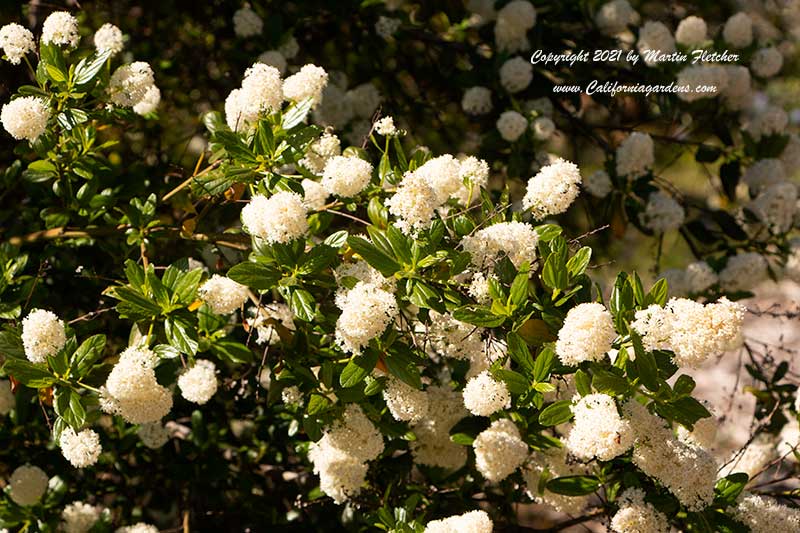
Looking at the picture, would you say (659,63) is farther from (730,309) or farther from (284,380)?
(284,380)

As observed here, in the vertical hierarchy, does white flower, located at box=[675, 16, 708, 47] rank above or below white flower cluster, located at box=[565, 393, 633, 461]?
below

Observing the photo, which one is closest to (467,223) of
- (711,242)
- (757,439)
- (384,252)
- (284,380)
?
(384,252)

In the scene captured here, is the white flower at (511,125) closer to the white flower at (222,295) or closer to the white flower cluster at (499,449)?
the white flower cluster at (499,449)

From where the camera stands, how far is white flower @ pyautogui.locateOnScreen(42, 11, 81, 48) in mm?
1934

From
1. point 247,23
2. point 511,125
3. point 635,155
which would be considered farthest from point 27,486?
point 635,155

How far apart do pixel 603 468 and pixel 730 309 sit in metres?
0.53

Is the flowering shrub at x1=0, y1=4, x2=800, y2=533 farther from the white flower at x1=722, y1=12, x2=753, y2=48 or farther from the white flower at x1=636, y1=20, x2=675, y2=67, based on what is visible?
the white flower at x1=722, y1=12, x2=753, y2=48

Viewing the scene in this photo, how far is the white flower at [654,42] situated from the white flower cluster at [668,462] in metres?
1.77

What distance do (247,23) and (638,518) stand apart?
1986 mm

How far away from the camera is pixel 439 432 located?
208 centimetres

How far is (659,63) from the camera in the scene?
3061 millimetres

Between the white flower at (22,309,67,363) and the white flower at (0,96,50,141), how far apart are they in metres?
0.40

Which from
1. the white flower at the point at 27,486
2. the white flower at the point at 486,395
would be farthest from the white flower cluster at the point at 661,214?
the white flower at the point at 27,486

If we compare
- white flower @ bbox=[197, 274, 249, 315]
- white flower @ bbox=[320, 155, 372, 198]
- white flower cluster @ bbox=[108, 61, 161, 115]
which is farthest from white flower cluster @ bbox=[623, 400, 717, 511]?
white flower cluster @ bbox=[108, 61, 161, 115]
